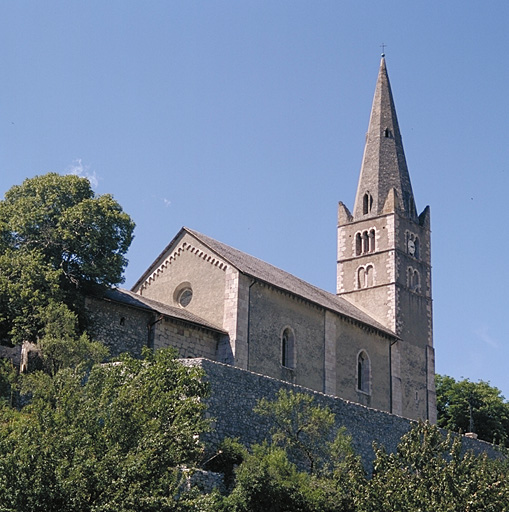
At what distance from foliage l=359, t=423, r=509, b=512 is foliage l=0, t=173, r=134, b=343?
12.8m

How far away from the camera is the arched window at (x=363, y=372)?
151 feet

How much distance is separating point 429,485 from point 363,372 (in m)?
22.7

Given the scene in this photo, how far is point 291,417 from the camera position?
2764 centimetres

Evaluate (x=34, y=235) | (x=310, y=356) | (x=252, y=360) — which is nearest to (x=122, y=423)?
(x=34, y=235)

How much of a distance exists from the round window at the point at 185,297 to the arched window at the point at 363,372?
9.45 meters

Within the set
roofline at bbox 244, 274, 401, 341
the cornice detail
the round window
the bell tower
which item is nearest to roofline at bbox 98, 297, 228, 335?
roofline at bbox 244, 274, 401, 341

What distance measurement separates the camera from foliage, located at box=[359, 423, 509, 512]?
23031 mm

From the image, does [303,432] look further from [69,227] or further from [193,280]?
[193,280]

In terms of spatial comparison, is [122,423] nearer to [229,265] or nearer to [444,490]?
[444,490]

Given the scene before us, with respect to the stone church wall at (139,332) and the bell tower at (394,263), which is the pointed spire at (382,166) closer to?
the bell tower at (394,263)

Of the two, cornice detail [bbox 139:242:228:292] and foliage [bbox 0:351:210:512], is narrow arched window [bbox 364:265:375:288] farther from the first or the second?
foliage [bbox 0:351:210:512]

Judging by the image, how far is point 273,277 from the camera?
43375 mm

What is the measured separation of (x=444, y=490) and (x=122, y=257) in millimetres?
16165

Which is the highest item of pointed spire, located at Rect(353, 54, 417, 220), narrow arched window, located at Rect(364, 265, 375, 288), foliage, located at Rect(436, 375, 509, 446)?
pointed spire, located at Rect(353, 54, 417, 220)
